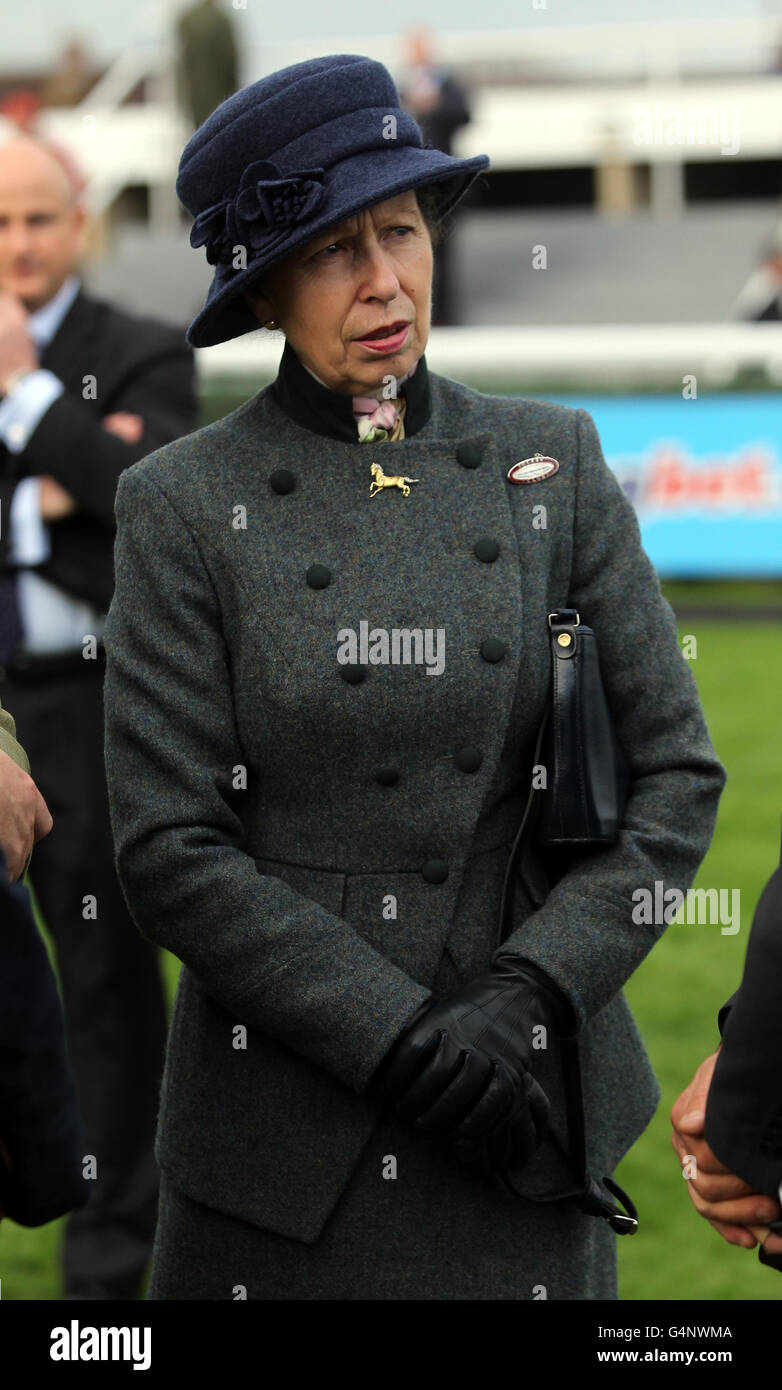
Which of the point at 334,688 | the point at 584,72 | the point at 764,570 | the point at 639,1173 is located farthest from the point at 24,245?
the point at 584,72

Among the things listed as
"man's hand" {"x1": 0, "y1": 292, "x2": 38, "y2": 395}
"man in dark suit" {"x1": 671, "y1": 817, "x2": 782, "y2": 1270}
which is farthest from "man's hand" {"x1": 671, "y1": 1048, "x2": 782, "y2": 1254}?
"man's hand" {"x1": 0, "y1": 292, "x2": 38, "y2": 395}

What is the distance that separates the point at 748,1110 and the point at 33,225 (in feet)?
8.54

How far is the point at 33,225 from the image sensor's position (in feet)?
12.9

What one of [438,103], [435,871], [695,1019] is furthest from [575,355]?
[435,871]

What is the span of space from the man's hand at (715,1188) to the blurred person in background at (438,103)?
548 inches

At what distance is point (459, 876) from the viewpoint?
250 centimetres

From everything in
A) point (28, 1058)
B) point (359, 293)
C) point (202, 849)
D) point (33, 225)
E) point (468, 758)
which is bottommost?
point (28, 1058)

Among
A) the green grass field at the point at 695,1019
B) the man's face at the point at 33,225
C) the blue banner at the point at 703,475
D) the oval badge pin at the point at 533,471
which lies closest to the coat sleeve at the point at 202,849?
the oval badge pin at the point at 533,471

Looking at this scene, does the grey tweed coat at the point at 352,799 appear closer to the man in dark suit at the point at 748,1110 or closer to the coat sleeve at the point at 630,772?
the coat sleeve at the point at 630,772

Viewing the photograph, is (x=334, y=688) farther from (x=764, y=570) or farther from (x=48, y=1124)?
(x=764, y=570)

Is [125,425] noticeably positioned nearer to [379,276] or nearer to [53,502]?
[53,502]

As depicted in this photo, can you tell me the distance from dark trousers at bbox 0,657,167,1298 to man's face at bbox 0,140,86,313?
0.82 meters

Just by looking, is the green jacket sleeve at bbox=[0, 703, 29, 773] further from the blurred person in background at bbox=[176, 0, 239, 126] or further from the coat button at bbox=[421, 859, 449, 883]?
the blurred person in background at bbox=[176, 0, 239, 126]
